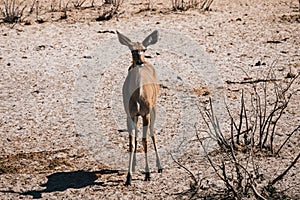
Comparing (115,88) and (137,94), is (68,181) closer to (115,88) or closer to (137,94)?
(137,94)

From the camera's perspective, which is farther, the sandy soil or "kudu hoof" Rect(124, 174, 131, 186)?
the sandy soil

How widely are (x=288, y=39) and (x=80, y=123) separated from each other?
18.1ft

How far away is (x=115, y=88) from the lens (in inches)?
374

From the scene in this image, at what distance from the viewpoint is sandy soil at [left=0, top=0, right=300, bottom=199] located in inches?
255

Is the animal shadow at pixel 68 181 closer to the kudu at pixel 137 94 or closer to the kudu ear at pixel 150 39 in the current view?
the kudu at pixel 137 94

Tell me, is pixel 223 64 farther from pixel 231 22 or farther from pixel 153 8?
pixel 153 8

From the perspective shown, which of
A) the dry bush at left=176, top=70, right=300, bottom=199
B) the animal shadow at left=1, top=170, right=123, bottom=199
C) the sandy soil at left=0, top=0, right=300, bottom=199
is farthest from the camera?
the sandy soil at left=0, top=0, right=300, bottom=199

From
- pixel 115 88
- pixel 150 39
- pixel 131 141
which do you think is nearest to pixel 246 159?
pixel 131 141

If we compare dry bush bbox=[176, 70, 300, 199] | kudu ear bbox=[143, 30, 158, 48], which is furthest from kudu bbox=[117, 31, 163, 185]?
dry bush bbox=[176, 70, 300, 199]

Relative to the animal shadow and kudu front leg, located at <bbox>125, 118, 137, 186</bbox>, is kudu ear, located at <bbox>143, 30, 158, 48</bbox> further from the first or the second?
the animal shadow

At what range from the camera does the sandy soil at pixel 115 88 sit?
255 inches

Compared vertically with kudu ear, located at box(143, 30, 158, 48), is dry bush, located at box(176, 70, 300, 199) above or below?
below

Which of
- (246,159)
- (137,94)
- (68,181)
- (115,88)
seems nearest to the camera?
(137,94)

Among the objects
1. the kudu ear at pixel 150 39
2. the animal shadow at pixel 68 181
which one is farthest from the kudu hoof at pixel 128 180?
the kudu ear at pixel 150 39
